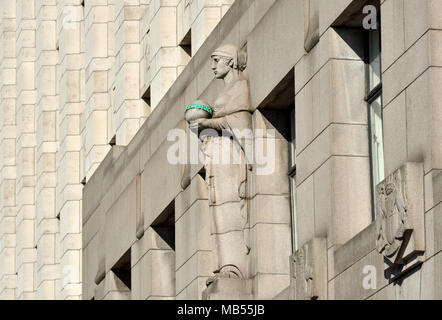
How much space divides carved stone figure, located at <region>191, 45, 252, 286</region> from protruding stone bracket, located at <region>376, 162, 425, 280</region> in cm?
887

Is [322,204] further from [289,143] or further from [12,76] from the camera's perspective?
[12,76]

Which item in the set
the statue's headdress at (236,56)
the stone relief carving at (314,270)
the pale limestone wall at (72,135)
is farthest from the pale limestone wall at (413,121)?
the pale limestone wall at (72,135)

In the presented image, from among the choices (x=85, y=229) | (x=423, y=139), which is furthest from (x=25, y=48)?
(x=423, y=139)

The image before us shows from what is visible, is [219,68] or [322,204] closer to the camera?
[322,204]

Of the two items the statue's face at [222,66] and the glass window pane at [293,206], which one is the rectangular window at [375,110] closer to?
the glass window pane at [293,206]

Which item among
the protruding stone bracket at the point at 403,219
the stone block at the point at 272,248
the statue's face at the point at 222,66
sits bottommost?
the protruding stone bracket at the point at 403,219

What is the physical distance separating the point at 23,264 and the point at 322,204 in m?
38.5

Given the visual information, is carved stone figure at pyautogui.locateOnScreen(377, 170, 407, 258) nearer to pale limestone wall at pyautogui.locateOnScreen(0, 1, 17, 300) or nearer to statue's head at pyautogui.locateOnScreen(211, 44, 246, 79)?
statue's head at pyautogui.locateOnScreen(211, 44, 246, 79)

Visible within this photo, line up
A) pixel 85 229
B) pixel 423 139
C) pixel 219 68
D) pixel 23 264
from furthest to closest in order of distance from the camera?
pixel 23 264, pixel 85 229, pixel 219 68, pixel 423 139

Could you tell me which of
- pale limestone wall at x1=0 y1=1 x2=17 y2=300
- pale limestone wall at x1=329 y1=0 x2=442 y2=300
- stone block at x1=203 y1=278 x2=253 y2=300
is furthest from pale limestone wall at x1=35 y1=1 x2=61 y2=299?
pale limestone wall at x1=329 y1=0 x2=442 y2=300

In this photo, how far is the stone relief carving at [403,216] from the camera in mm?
27672

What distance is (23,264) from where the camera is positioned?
228ft

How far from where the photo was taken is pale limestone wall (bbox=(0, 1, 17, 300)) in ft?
242

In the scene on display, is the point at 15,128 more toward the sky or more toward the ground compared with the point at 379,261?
more toward the sky
